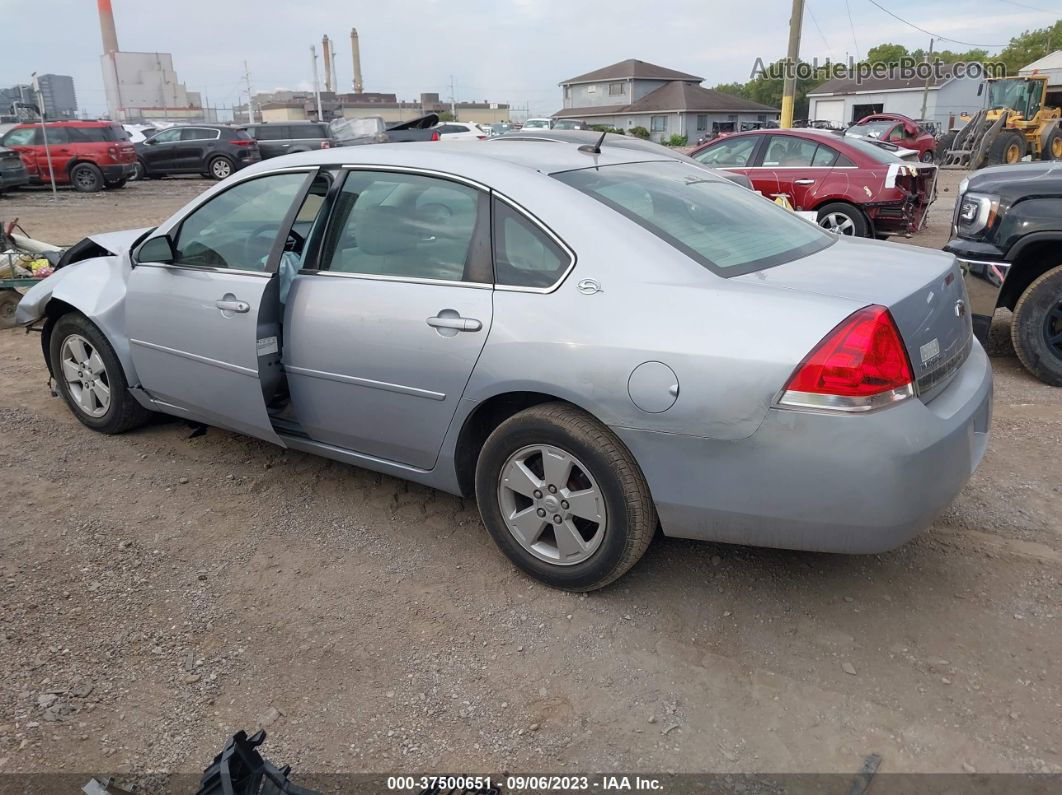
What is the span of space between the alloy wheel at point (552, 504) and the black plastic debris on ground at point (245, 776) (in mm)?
1319

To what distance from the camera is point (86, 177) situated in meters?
20.1

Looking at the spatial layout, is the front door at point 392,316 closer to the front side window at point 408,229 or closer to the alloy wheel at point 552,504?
the front side window at point 408,229

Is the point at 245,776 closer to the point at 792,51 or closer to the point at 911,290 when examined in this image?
the point at 911,290

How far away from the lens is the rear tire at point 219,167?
23188mm

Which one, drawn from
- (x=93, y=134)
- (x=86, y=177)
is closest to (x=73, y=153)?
(x=86, y=177)

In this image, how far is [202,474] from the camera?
4328 mm

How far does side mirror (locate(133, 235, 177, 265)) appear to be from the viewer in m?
4.07

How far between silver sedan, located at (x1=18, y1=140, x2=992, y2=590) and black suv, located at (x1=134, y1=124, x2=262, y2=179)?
20.9 meters

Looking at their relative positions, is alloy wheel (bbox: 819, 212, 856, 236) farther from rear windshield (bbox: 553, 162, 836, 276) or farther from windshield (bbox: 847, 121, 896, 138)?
windshield (bbox: 847, 121, 896, 138)

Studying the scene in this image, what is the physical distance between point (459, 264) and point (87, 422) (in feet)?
9.49

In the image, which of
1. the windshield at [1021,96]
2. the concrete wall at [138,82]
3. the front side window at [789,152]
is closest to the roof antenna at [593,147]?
the front side window at [789,152]

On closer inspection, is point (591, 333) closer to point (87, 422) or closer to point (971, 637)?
point (971, 637)

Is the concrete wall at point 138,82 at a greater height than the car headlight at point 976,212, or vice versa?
the concrete wall at point 138,82

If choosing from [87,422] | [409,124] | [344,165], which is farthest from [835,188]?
[87,422]
